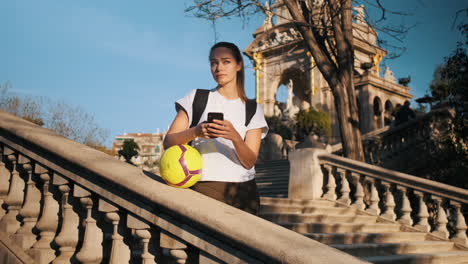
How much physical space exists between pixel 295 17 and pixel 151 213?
750 centimetres

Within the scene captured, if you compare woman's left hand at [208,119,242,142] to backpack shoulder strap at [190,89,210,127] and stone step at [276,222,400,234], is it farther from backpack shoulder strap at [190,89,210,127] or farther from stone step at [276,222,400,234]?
stone step at [276,222,400,234]

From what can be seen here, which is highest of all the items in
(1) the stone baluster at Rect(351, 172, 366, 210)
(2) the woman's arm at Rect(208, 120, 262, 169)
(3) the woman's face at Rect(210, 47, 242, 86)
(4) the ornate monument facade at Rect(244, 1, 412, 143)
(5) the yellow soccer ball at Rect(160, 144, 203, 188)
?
(4) the ornate monument facade at Rect(244, 1, 412, 143)

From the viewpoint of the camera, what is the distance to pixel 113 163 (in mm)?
2701

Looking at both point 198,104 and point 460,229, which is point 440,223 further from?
point 198,104

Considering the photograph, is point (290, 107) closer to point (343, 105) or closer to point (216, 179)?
point (343, 105)

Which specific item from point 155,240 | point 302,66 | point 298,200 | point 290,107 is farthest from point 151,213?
point 302,66

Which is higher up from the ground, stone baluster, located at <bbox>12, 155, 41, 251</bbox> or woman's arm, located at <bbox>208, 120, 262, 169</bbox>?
woman's arm, located at <bbox>208, 120, 262, 169</bbox>

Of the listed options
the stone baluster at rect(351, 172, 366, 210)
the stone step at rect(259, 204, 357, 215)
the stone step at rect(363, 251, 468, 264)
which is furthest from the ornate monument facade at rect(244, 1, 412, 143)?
the stone step at rect(363, 251, 468, 264)

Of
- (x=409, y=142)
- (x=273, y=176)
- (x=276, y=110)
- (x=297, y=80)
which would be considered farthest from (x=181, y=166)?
(x=297, y=80)

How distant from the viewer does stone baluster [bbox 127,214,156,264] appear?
7.31ft

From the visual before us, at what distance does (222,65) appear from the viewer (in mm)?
2631

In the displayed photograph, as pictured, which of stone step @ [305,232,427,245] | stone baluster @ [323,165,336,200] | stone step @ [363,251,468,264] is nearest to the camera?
stone step @ [363,251,468,264]

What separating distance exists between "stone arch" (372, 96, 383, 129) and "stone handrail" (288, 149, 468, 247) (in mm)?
24109

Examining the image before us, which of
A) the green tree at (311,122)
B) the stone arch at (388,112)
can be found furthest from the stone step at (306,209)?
the stone arch at (388,112)
